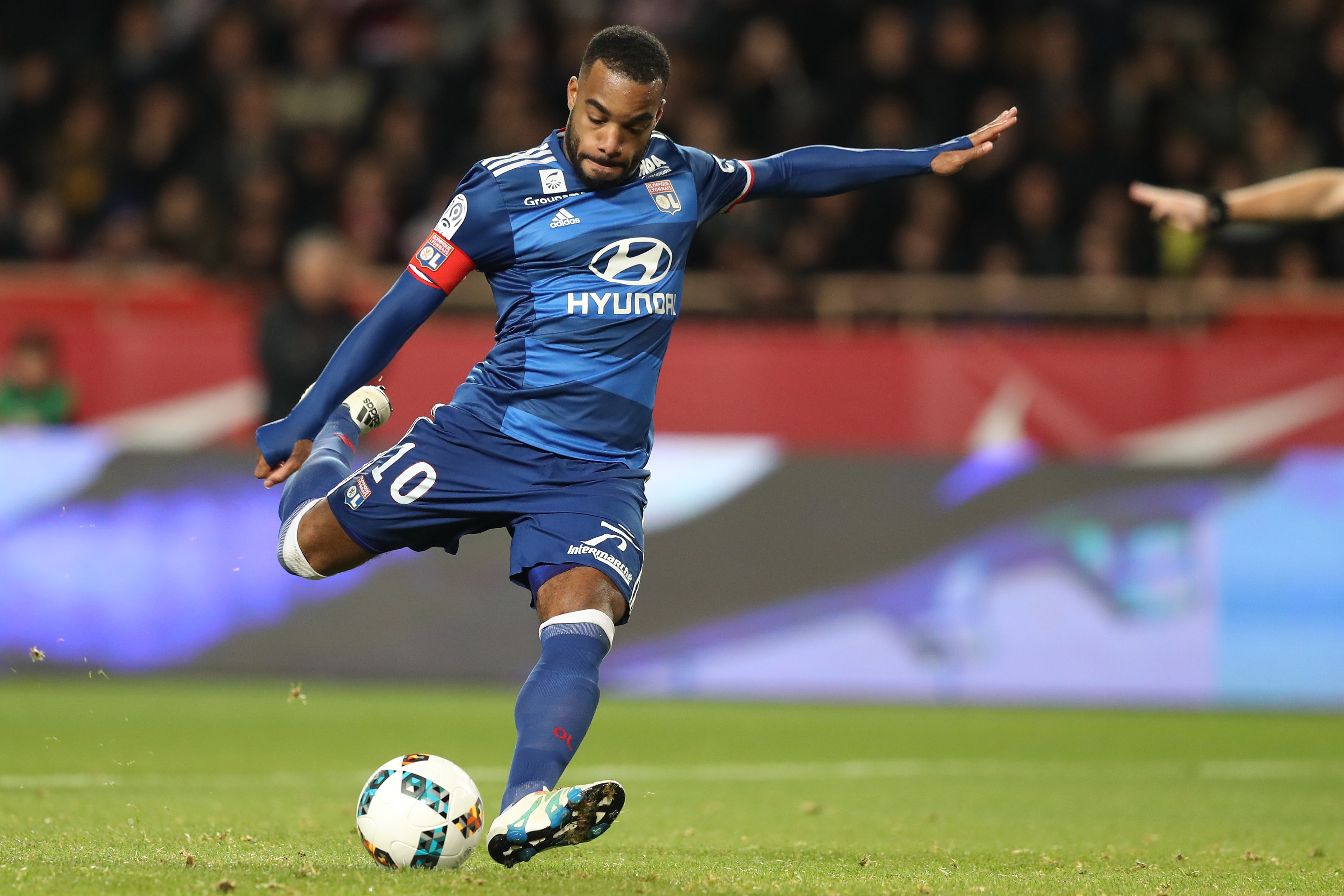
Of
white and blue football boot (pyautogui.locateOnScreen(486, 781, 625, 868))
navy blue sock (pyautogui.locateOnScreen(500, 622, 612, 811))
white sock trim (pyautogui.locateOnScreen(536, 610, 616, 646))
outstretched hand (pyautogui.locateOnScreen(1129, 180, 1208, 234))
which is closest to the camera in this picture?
white and blue football boot (pyautogui.locateOnScreen(486, 781, 625, 868))

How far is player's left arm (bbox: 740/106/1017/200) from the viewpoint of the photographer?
552 centimetres

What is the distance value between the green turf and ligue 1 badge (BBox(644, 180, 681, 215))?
6.09 ft

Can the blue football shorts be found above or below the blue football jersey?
below

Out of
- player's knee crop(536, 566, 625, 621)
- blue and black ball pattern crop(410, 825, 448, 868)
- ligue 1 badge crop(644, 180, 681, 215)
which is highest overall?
ligue 1 badge crop(644, 180, 681, 215)

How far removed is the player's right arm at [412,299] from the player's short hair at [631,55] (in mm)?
→ 461

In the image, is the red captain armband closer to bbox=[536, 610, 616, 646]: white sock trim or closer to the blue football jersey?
the blue football jersey

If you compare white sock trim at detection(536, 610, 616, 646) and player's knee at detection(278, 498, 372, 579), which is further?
player's knee at detection(278, 498, 372, 579)

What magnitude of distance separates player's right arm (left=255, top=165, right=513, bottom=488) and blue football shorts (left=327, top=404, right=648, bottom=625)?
0.24 metres

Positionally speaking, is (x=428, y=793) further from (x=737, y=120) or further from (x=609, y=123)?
(x=737, y=120)

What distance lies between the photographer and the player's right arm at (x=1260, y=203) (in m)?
5.65

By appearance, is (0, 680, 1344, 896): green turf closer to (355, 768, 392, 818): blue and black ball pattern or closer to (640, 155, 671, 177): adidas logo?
(355, 768, 392, 818): blue and black ball pattern

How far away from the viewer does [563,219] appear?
498 cm

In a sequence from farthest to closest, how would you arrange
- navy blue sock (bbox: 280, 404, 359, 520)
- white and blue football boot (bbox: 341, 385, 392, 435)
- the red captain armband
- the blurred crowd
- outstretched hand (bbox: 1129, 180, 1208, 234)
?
the blurred crowd → white and blue football boot (bbox: 341, 385, 392, 435) → outstretched hand (bbox: 1129, 180, 1208, 234) → navy blue sock (bbox: 280, 404, 359, 520) → the red captain armband

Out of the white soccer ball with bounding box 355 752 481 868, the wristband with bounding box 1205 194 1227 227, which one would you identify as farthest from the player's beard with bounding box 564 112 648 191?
the wristband with bounding box 1205 194 1227 227
